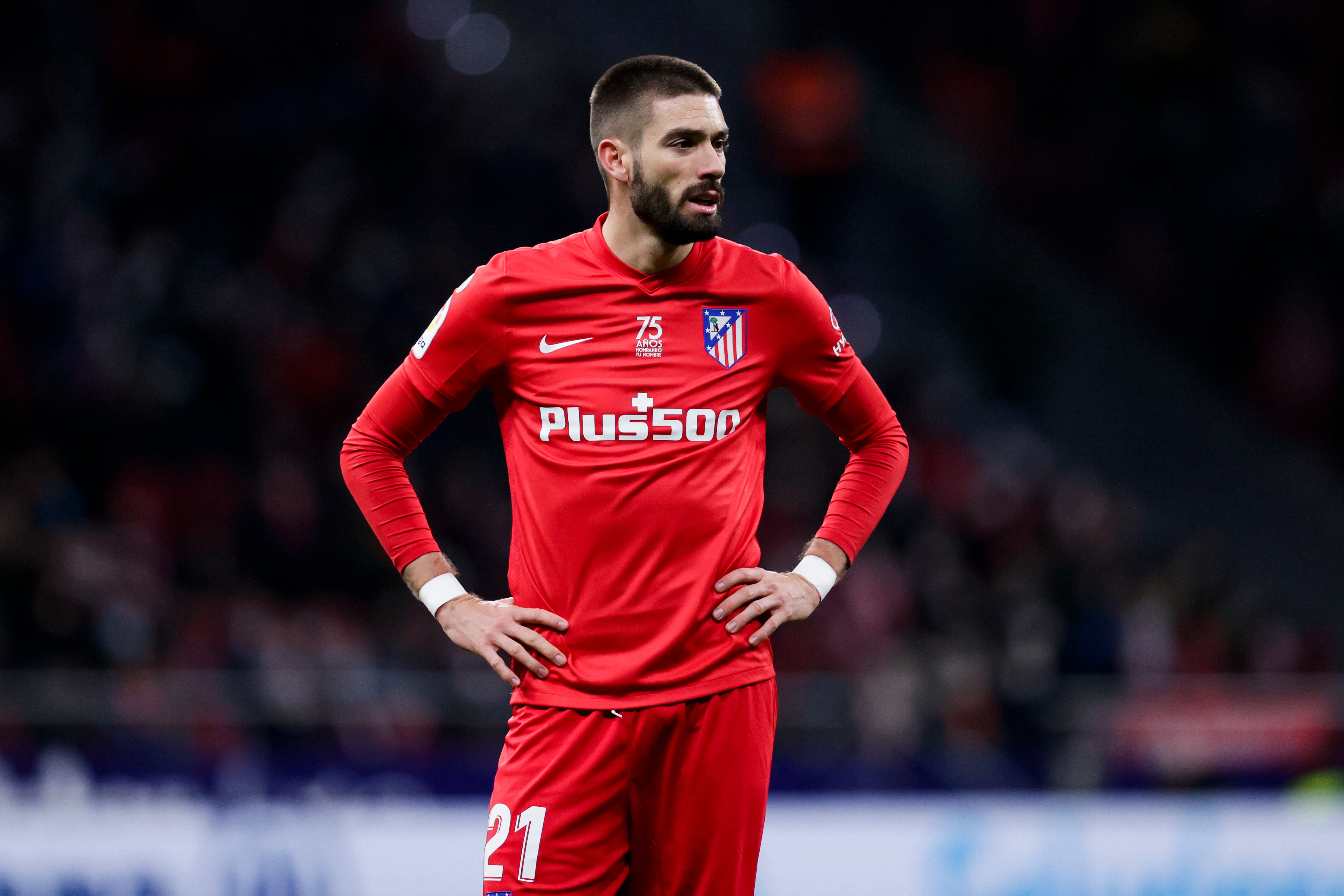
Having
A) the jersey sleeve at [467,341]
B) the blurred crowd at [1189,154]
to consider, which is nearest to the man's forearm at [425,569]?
the jersey sleeve at [467,341]

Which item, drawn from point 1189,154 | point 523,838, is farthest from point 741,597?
point 1189,154

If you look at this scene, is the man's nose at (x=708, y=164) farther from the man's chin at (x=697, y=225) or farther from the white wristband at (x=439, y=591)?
the white wristband at (x=439, y=591)

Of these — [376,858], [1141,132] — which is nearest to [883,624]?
[376,858]

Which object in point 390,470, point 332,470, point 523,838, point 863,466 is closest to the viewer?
point 523,838

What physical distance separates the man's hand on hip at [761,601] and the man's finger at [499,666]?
42 centimetres

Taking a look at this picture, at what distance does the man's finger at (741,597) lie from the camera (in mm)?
2957

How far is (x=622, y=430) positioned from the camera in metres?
3.01

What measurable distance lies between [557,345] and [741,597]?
2.10 ft

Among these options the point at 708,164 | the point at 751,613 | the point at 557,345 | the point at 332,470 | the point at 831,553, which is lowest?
the point at 751,613

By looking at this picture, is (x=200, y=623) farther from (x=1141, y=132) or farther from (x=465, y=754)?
(x=1141, y=132)

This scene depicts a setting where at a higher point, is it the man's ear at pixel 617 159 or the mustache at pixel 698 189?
the man's ear at pixel 617 159

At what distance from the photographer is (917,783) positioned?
6504 mm

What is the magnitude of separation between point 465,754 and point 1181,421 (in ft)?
20.6

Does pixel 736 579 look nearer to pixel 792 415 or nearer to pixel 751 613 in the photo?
pixel 751 613
